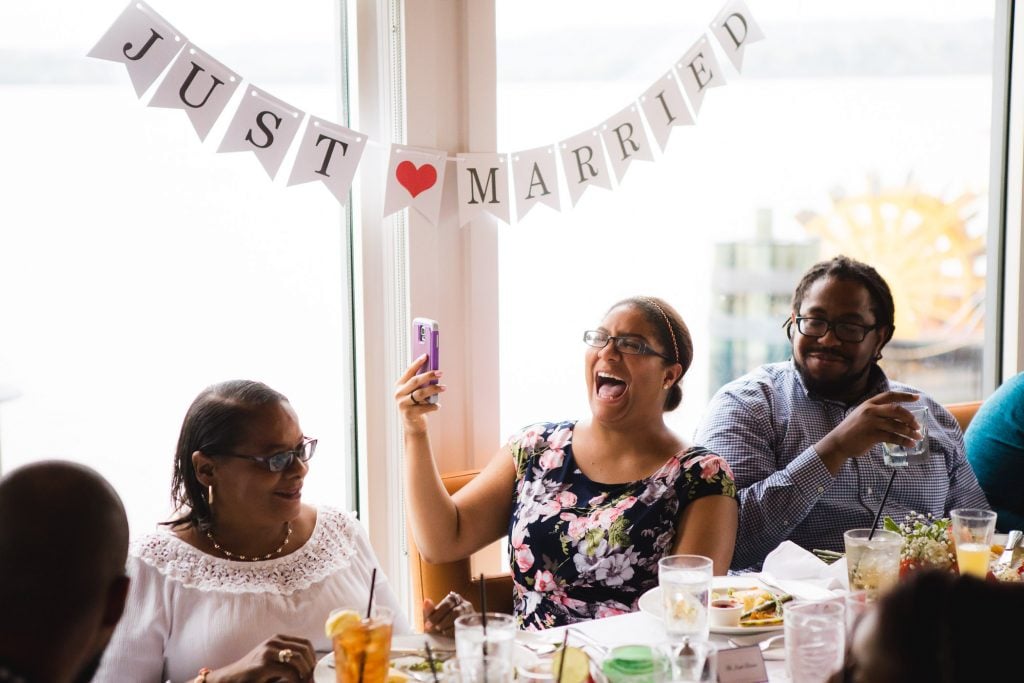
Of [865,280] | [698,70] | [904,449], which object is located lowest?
[904,449]

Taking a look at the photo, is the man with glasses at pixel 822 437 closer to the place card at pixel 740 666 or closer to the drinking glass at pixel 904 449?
the drinking glass at pixel 904 449

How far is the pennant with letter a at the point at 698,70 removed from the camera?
2.76 metres

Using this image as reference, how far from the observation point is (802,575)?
6.68ft

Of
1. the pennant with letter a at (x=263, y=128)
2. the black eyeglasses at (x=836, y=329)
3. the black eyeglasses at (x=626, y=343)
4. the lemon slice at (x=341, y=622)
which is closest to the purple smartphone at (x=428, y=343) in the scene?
the black eyeglasses at (x=626, y=343)

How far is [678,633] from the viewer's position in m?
1.65

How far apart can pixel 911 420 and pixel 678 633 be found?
104 cm

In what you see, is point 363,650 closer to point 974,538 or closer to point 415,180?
point 974,538

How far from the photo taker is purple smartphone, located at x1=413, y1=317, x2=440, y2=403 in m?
2.30

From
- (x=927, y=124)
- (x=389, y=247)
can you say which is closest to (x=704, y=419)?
(x=389, y=247)

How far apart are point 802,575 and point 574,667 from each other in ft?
2.41

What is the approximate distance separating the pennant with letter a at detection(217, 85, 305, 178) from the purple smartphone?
495 millimetres

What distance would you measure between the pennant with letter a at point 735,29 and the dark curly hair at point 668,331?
0.82 meters

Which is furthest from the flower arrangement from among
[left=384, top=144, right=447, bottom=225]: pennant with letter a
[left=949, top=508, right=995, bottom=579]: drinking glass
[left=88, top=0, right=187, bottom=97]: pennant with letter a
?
[left=88, top=0, right=187, bottom=97]: pennant with letter a

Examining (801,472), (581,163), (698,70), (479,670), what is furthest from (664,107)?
(479,670)
